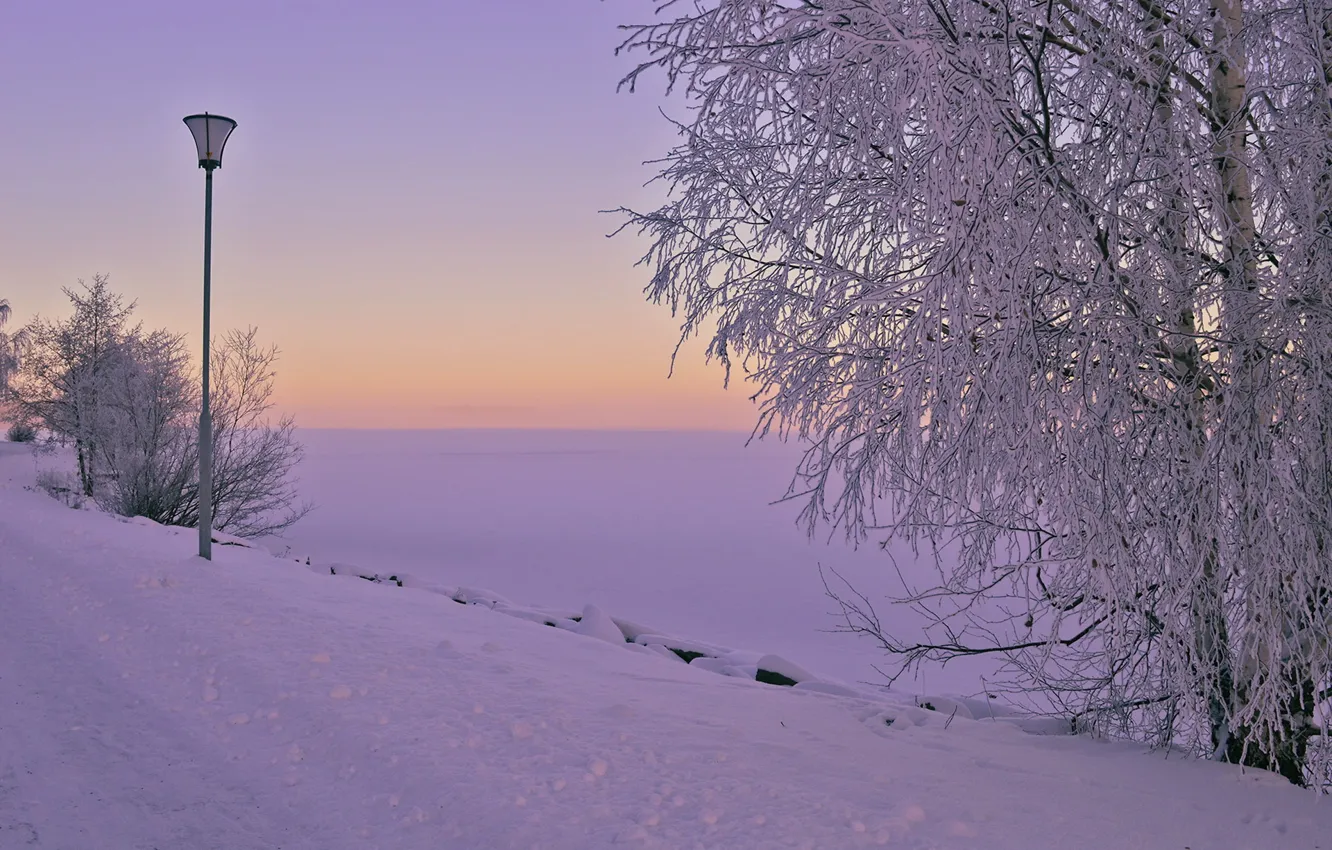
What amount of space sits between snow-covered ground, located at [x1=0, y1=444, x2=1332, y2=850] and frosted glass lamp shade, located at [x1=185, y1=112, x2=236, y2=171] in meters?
5.95

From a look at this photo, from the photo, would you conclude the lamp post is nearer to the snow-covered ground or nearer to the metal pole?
the metal pole

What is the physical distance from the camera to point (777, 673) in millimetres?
7828

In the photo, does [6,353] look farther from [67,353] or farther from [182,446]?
[182,446]

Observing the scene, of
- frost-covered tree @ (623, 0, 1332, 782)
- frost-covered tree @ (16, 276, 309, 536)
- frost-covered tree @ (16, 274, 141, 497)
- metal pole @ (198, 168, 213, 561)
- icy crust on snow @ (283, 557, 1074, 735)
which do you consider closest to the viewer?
frost-covered tree @ (623, 0, 1332, 782)

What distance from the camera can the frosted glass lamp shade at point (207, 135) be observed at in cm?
1052

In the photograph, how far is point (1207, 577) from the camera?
430 cm

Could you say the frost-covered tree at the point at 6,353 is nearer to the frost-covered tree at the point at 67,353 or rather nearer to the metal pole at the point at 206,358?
the frost-covered tree at the point at 67,353

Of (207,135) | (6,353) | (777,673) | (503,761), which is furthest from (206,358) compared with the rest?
(6,353)

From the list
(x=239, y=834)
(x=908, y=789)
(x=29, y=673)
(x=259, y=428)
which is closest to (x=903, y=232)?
(x=908, y=789)

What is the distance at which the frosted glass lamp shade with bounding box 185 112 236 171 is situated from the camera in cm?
1052

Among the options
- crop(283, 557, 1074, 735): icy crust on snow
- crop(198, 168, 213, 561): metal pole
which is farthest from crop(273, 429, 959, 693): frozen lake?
crop(198, 168, 213, 561): metal pole

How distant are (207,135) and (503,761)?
369 inches

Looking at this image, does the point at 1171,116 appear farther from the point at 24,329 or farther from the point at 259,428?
the point at 24,329

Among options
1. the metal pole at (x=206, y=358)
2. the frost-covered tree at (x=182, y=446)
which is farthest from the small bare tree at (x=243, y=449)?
the metal pole at (x=206, y=358)
